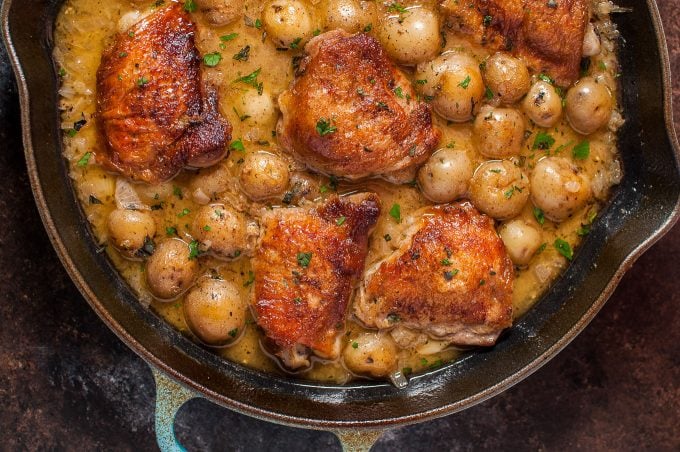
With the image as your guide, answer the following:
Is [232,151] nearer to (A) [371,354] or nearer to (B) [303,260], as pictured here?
(B) [303,260]

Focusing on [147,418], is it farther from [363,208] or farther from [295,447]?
[363,208]

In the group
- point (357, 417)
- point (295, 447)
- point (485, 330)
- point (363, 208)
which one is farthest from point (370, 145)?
point (295, 447)

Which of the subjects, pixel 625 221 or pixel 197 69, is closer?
pixel 197 69

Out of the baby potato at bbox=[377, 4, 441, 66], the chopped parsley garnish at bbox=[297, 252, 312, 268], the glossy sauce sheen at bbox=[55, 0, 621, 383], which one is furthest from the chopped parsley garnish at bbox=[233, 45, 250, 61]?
the chopped parsley garnish at bbox=[297, 252, 312, 268]

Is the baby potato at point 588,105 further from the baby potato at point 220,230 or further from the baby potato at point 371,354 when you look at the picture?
the baby potato at point 220,230

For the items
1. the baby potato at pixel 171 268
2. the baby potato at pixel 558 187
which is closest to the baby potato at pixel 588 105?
the baby potato at pixel 558 187
